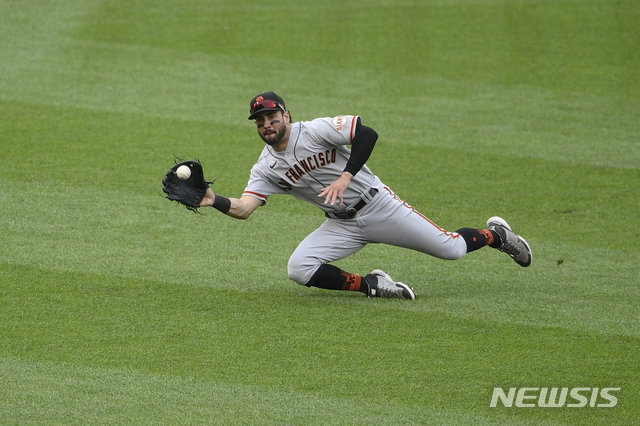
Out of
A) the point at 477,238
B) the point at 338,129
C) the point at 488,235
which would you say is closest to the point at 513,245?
the point at 488,235

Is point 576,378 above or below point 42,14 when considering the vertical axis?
below

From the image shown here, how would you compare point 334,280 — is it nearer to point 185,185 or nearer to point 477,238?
point 477,238

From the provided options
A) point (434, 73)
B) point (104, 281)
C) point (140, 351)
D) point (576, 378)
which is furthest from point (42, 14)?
point (576, 378)

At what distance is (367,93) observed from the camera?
461 inches

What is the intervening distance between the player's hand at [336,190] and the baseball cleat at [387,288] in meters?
0.78

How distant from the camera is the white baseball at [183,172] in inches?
223

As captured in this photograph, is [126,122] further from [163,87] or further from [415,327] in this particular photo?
[415,327]

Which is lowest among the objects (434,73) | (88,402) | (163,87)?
(88,402)

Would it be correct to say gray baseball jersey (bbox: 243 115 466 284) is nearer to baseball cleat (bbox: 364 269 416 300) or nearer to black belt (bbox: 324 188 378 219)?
black belt (bbox: 324 188 378 219)

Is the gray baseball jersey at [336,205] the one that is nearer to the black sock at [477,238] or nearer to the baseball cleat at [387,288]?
the black sock at [477,238]

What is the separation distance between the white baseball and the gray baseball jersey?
2.31 ft

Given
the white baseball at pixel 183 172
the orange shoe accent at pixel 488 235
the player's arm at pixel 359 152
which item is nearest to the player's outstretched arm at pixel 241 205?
the white baseball at pixel 183 172

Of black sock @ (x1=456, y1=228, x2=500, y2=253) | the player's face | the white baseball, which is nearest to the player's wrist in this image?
the white baseball

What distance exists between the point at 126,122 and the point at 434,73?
439cm
